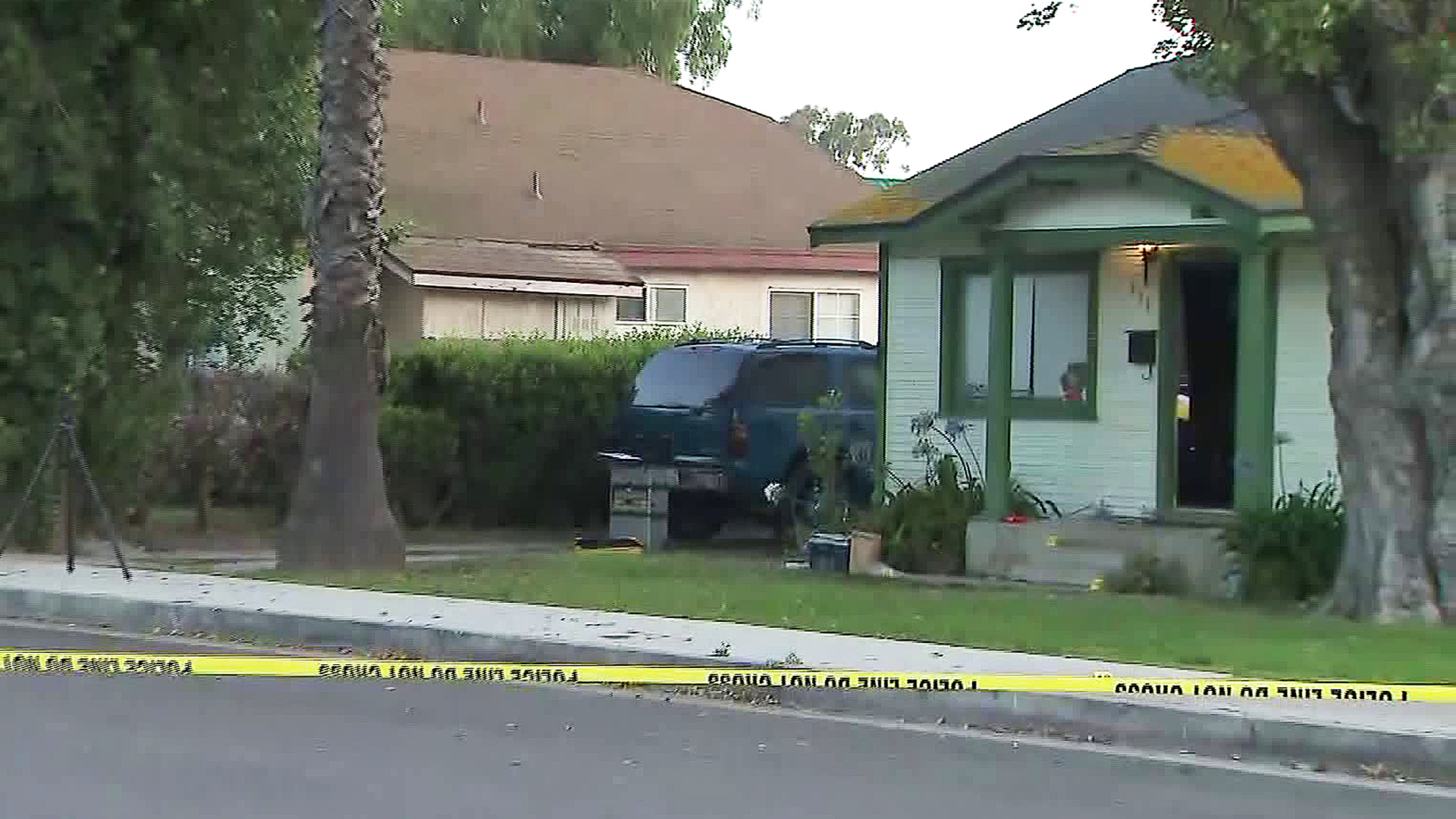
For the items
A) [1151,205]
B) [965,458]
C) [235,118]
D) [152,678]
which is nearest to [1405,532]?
[1151,205]

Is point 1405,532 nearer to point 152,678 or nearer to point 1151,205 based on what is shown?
point 1151,205

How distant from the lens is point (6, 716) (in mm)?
11023

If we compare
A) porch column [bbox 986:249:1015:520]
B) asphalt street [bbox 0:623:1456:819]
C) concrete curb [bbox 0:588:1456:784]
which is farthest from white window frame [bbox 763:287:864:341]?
asphalt street [bbox 0:623:1456:819]

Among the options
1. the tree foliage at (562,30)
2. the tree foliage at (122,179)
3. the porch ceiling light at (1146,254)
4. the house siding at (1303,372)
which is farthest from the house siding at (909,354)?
the tree foliage at (562,30)

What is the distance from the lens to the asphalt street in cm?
913

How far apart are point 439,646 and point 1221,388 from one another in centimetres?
788

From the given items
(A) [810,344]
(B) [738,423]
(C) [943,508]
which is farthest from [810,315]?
(C) [943,508]

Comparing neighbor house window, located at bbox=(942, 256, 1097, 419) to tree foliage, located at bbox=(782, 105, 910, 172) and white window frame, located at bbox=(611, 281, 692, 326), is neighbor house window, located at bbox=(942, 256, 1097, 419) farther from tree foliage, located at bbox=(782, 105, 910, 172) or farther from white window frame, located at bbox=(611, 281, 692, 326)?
tree foliage, located at bbox=(782, 105, 910, 172)

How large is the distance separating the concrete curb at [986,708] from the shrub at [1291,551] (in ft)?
17.9

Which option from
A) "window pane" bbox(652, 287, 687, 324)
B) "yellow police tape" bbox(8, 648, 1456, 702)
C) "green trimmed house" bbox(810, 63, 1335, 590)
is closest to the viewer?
"yellow police tape" bbox(8, 648, 1456, 702)

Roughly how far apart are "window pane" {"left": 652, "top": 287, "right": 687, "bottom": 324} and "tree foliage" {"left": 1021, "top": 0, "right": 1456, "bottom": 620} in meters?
18.2

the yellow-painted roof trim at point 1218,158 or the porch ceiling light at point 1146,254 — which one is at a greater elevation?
the yellow-painted roof trim at point 1218,158

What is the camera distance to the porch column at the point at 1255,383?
17219mm

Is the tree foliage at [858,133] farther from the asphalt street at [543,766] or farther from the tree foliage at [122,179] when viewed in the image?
the asphalt street at [543,766]
